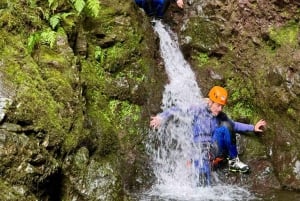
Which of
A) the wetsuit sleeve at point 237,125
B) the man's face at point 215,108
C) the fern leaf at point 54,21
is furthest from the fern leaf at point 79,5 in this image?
the wetsuit sleeve at point 237,125

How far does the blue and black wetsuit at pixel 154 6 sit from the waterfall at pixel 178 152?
138 centimetres

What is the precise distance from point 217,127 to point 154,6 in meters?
3.89

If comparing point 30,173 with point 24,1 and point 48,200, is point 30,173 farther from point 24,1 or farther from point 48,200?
point 24,1

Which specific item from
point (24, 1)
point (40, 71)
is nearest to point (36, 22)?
point (24, 1)

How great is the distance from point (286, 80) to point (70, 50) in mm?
3859

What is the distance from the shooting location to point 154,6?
10156mm

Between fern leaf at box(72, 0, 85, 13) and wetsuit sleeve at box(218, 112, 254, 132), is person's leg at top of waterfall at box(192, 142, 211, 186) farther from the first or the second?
fern leaf at box(72, 0, 85, 13)

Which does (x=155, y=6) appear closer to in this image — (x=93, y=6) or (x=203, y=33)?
(x=203, y=33)

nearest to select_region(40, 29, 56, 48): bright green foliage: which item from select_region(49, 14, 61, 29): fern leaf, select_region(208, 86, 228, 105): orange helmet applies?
select_region(49, 14, 61, 29): fern leaf

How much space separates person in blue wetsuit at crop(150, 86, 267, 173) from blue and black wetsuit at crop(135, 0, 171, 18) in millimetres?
3347

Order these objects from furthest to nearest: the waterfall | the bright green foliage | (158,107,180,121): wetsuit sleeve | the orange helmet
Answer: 1. (158,107,180,121): wetsuit sleeve
2. the orange helmet
3. the waterfall
4. the bright green foliage

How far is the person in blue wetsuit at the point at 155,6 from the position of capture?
10.0 m

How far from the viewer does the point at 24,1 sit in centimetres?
685

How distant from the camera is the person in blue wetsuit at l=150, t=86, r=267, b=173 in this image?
7488mm
